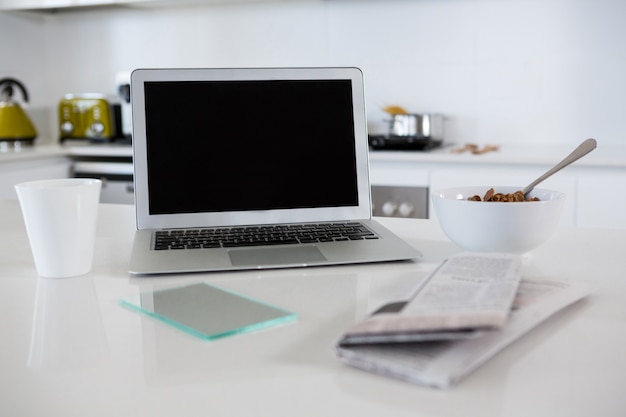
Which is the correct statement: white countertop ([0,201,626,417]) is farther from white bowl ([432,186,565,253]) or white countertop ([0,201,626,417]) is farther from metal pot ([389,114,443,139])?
metal pot ([389,114,443,139])

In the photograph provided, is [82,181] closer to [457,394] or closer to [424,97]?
[457,394]

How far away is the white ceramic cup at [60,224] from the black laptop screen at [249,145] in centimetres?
23

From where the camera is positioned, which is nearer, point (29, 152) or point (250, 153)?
point (250, 153)

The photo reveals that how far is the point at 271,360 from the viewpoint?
0.63 metres

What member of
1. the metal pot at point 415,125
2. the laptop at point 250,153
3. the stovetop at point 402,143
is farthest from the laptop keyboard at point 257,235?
the metal pot at point 415,125

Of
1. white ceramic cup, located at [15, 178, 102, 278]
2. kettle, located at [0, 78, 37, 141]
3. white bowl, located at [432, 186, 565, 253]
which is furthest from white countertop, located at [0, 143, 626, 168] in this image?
white ceramic cup, located at [15, 178, 102, 278]

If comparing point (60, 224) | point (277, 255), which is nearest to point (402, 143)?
point (277, 255)

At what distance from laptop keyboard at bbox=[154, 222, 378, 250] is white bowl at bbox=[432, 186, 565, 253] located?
16cm

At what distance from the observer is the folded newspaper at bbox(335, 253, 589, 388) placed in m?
0.57

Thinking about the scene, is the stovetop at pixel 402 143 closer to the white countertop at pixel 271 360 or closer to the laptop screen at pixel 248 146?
the laptop screen at pixel 248 146

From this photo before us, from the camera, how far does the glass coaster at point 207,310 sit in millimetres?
701

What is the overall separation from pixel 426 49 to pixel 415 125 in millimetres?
433

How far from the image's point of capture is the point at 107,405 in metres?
0.55

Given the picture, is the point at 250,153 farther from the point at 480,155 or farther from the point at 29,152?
the point at 29,152
